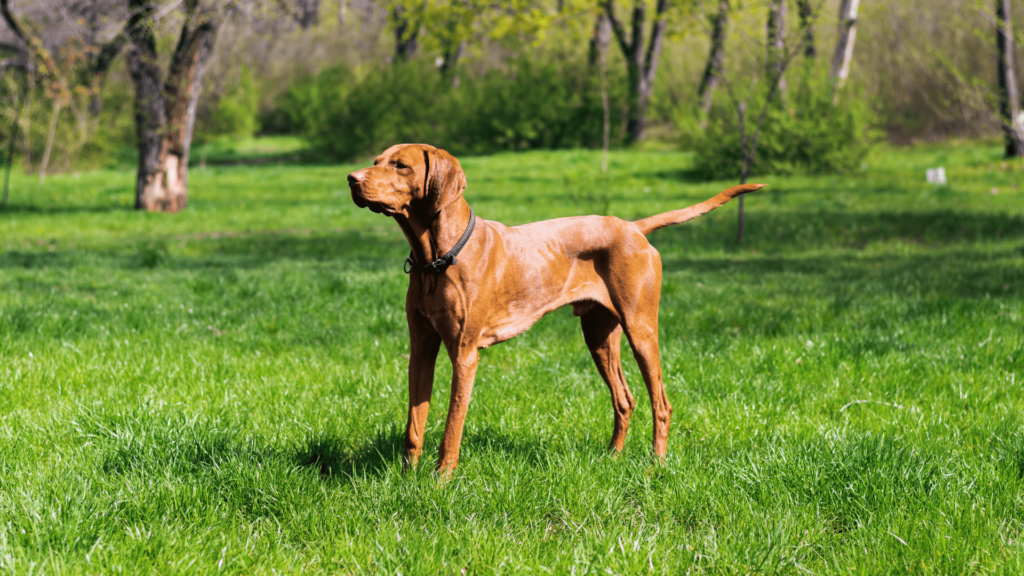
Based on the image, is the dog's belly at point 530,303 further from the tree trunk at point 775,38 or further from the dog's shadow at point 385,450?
the tree trunk at point 775,38

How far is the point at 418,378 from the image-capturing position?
276 cm

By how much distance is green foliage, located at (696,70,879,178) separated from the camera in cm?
1565

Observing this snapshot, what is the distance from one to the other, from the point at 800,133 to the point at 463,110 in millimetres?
14329

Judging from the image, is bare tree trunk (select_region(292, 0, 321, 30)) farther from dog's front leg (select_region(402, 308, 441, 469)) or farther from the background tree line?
dog's front leg (select_region(402, 308, 441, 469))

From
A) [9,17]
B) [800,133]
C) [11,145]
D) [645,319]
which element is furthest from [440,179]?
[11,145]

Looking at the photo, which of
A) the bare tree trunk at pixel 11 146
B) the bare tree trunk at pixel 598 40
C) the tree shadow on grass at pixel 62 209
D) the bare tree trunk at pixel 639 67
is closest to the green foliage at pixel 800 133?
the bare tree trunk at pixel 639 67

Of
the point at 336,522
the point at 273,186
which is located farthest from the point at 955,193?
the point at 273,186

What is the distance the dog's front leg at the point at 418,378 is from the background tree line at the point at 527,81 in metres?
9.23

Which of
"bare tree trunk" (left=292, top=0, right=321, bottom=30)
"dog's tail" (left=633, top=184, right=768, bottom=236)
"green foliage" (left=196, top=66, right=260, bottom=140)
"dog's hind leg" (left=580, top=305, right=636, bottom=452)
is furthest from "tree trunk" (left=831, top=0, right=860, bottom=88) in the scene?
"green foliage" (left=196, top=66, right=260, bottom=140)

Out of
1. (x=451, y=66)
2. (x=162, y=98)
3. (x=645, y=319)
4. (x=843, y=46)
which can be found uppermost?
(x=451, y=66)

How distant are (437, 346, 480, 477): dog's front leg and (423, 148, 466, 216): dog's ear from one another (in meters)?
0.54

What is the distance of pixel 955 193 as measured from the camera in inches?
521

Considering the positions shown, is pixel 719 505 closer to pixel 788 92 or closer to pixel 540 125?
pixel 788 92

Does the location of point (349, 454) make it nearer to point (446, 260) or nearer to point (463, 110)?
point (446, 260)
